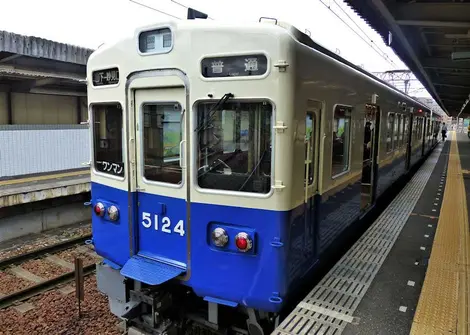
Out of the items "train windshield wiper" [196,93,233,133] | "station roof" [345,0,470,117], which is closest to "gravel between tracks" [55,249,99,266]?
"train windshield wiper" [196,93,233,133]

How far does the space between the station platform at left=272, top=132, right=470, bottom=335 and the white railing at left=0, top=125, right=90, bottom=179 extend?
27.4 ft

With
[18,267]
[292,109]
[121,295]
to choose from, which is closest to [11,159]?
[18,267]

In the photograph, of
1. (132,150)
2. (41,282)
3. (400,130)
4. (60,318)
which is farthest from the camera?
(400,130)

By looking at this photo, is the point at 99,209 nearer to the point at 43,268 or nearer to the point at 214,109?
the point at 214,109

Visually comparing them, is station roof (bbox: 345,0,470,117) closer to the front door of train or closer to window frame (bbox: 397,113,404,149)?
window frame (bbox: 397,113,404,149)

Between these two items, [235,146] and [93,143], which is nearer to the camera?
[235,146]

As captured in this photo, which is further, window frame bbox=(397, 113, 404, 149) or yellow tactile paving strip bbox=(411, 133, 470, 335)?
window frame bbox=(397, 113, 404, 149)

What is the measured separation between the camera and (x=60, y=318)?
5.14m

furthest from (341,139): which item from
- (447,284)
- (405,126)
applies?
(405,126)

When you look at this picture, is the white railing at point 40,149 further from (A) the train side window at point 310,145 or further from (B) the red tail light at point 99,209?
(A) the train side window at point 310,145

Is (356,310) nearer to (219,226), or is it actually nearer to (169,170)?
(219,226)

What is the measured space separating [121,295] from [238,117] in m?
2.14

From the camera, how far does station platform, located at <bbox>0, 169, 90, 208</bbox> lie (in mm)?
8477

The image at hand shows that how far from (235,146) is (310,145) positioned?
72 centimetres
